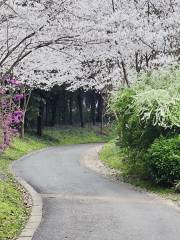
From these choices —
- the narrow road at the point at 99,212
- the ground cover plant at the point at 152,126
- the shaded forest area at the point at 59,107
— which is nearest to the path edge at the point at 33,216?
the narrow road at the point at 99,212

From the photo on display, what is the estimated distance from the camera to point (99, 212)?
12.4 m

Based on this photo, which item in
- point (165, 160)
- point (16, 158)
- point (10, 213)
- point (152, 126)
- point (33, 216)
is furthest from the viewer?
point (16, 158)

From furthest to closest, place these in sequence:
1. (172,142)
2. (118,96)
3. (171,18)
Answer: (118,96), (171,18), (172,142)

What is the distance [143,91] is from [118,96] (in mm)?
1629

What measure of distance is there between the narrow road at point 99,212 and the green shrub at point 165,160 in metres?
1.07

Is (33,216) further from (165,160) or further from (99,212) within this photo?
(165,160)

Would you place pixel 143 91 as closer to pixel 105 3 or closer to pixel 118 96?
pixel 118 96

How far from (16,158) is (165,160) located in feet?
51.4

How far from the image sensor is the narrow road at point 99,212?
33.0 feet

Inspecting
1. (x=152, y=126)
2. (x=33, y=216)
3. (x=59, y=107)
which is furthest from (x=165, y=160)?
(x=59, y=107)

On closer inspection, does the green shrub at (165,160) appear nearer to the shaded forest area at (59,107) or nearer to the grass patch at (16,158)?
the grass patch at (16,158)

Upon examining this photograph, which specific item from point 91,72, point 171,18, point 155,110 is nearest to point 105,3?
point 171,18

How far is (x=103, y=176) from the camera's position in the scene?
2034 centimetres

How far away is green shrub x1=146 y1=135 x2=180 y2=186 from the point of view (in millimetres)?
15922
